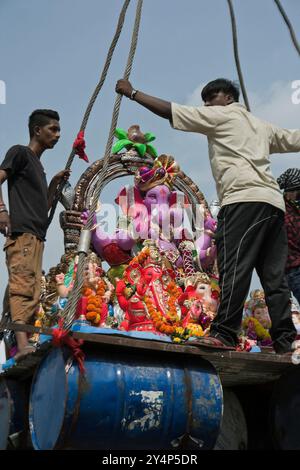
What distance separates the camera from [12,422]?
11.3 ft

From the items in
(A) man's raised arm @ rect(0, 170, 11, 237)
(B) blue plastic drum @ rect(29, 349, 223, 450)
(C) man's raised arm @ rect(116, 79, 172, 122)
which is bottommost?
(B) blue plastic drum @ rect(29, 349, 223, 450)

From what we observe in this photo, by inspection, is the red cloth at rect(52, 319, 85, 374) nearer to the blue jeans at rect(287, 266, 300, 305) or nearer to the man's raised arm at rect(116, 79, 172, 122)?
the man's raised arm at rect(116, 79, 172, 122)

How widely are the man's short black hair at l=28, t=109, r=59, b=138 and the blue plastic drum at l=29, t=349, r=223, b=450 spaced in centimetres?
169

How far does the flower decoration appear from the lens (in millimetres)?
8312

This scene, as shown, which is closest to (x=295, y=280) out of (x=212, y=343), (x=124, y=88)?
(x=212, y=343)

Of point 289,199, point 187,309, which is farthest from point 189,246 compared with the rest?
point 289,199

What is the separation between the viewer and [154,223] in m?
7.79

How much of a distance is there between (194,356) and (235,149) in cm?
122

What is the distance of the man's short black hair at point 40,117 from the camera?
4.04 meters

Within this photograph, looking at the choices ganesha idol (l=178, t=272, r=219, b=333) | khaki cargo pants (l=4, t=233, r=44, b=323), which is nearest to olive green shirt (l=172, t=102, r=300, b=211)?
khaki cargo pants (l=4, t=233, r=44, b=323)

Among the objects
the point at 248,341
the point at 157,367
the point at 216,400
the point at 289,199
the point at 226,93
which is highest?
the point at 226,93

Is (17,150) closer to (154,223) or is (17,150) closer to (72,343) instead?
(72,343)

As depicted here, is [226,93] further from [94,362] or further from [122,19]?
[94,362]
